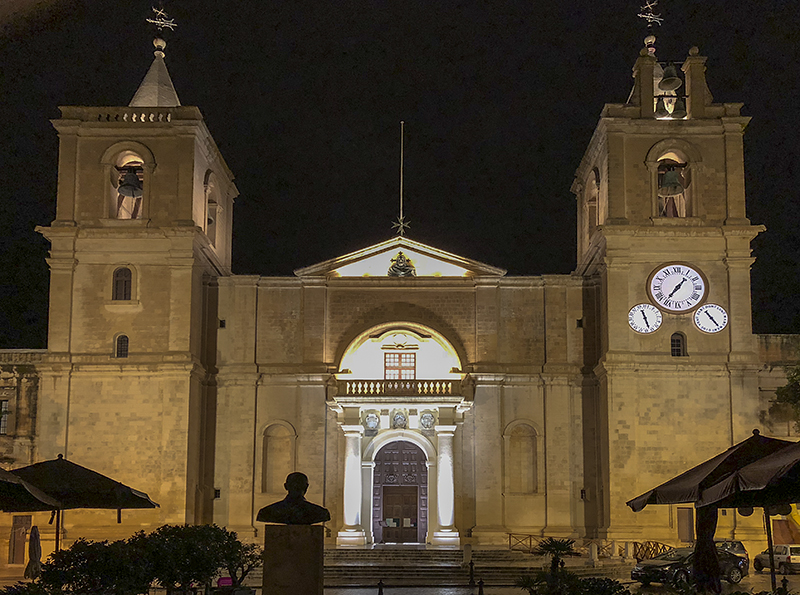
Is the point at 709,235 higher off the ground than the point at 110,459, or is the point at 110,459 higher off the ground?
the point at 709,235

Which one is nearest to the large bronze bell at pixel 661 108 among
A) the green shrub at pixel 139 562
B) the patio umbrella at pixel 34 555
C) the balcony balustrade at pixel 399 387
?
the balcony balustrade at pixel 399 387

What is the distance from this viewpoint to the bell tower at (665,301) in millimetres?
36656

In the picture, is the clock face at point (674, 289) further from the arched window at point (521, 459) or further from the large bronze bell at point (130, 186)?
the large bronze bell at point (130, 186)

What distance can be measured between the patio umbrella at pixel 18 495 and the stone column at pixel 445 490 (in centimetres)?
2124

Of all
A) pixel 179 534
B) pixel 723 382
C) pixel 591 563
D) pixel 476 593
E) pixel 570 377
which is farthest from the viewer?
pixel 570 377

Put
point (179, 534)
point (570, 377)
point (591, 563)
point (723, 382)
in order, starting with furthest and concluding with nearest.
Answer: point (570, 377) < point (723, 382) < point (591, 563) < point (179, 534)

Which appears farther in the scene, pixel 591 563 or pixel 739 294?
pixel 739 294

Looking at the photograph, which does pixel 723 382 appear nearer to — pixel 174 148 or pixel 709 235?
pixel 709 235

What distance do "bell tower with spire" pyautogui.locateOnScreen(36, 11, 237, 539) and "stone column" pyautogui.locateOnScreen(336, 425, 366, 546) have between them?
503 centimetres

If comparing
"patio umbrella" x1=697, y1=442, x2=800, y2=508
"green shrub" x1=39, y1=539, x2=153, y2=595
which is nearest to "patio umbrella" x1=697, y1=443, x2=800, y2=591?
"patio umbrella" x1=697, y1=442, x2=800, y2=508

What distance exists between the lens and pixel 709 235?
3797 cm

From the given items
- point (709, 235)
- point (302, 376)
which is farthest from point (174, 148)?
point (709, 235)

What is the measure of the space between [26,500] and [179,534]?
4.15m

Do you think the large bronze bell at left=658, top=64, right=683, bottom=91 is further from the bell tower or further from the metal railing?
the metal railing
